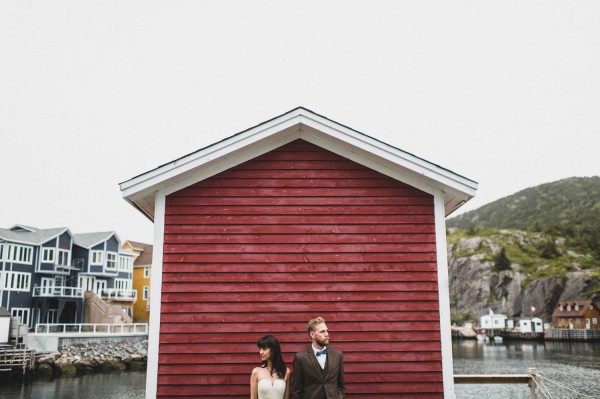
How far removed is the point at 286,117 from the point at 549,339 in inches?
3264

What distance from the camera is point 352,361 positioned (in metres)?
8.00

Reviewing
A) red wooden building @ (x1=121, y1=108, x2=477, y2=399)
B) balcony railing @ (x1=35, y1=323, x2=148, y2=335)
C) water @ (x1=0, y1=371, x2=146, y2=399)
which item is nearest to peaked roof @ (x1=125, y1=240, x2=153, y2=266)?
balcony railing @ (x1=35, y1=323, x2=148, y2=335)

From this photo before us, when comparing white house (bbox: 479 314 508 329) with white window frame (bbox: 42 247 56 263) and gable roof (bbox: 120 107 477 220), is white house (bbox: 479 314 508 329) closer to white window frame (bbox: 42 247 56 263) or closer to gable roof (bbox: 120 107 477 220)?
white window frame (bbox: 42 247 56 263)

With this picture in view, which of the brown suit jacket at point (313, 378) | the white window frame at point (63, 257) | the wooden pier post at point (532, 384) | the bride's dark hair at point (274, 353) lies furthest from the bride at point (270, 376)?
the white window frame at point (63, 257)

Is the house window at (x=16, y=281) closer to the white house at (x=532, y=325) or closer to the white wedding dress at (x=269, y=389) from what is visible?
the white wedding dress at (x=269, y=389)

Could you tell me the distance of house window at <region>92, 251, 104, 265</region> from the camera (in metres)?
51.8

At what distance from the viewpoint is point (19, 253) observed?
45.7 m

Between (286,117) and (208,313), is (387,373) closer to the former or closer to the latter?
(208,313)

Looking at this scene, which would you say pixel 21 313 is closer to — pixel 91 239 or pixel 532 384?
pixel 91 239

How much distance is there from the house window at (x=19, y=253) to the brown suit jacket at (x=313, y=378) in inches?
1774

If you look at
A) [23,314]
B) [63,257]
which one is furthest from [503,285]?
[23,314]

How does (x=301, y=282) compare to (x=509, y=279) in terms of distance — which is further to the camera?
(x=509, y=279)

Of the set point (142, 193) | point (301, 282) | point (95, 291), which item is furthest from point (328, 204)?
point (95, 291)

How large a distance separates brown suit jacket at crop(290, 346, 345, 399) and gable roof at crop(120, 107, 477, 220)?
A: 3356 mm
